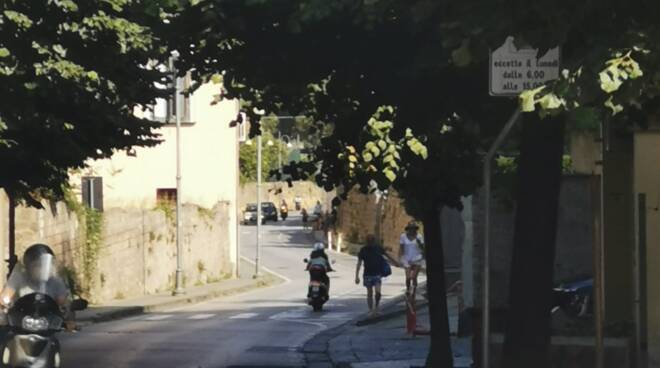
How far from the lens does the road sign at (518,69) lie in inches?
341

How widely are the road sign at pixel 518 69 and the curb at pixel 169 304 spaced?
20148 mm

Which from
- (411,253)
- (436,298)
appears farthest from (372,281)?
(436,298)

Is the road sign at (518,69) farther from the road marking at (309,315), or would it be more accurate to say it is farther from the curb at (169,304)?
the road marking at (309,315)

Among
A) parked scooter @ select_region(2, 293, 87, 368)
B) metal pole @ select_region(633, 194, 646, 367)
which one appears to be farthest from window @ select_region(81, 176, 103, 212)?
metal pole @ select_region(633, 194, 646, 367)

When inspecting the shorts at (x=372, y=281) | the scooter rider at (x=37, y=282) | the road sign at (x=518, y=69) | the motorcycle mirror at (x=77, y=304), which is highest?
the road sign at (x=518, y=69)

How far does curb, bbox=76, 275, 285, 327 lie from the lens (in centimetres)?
2961

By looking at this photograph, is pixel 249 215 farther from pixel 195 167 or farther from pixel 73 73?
pixel 73 73

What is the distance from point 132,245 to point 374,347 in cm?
1802

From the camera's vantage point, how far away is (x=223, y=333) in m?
24.9

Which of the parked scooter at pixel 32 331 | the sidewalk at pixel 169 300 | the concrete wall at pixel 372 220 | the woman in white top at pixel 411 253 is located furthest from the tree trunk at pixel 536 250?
the concrete wall at pixel 372 220

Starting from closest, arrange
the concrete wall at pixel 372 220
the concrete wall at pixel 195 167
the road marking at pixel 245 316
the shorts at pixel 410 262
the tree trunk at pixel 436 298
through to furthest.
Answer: the tree trunk at pixel 436 298 < the shorts at pixel 410 262 < the road marking at pixel 245 316 < the concrete wall at pixel 195 167 < the concrete wall at pixel 372 220

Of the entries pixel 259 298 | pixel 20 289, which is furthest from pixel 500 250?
pixel 259 298

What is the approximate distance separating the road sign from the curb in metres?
20.1

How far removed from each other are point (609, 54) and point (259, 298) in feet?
105
